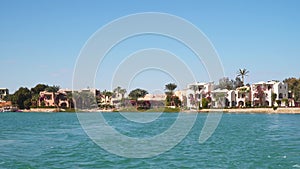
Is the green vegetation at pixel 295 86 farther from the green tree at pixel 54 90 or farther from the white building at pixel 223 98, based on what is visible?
the green tree at pixel 54 90

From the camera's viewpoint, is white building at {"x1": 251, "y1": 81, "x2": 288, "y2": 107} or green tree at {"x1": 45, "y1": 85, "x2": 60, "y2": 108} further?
green tree at {"x1": 45, "y1": 85, "x2": 60, "y2": 108}

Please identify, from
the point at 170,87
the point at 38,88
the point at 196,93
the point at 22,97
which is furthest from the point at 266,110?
the point at 38,88

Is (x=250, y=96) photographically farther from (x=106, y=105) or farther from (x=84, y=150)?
(x=84, y=150)

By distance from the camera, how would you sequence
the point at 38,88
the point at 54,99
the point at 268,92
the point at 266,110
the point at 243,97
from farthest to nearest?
the point at 38,88 → the point at 54,99 → the point at 243,97 → the point at 268,92 → the point at 266,110

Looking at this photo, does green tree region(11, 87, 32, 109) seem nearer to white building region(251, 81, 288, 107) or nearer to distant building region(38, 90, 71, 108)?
distant building region(38, 90, 71, 108)

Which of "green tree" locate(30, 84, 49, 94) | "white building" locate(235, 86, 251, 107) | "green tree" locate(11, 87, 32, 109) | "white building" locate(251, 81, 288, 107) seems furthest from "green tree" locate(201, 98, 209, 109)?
"green tree" locate(30, 84, 49, 94)

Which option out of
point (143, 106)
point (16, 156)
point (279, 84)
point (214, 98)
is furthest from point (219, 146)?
point (143, 106)

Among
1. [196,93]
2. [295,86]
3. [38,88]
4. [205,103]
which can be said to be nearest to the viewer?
[205,103]

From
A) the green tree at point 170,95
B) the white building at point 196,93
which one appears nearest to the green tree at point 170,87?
the green tree at point 170,95

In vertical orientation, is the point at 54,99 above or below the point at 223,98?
above

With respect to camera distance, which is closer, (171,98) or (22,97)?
(171,98)

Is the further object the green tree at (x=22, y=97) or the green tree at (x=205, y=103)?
the green tree at (x=22, y=97)

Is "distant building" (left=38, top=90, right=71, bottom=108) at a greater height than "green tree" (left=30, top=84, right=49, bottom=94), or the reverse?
"green tree" (left=30, top=84, right=49, bottom=94)

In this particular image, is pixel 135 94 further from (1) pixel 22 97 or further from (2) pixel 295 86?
(2) pixel 295 86
